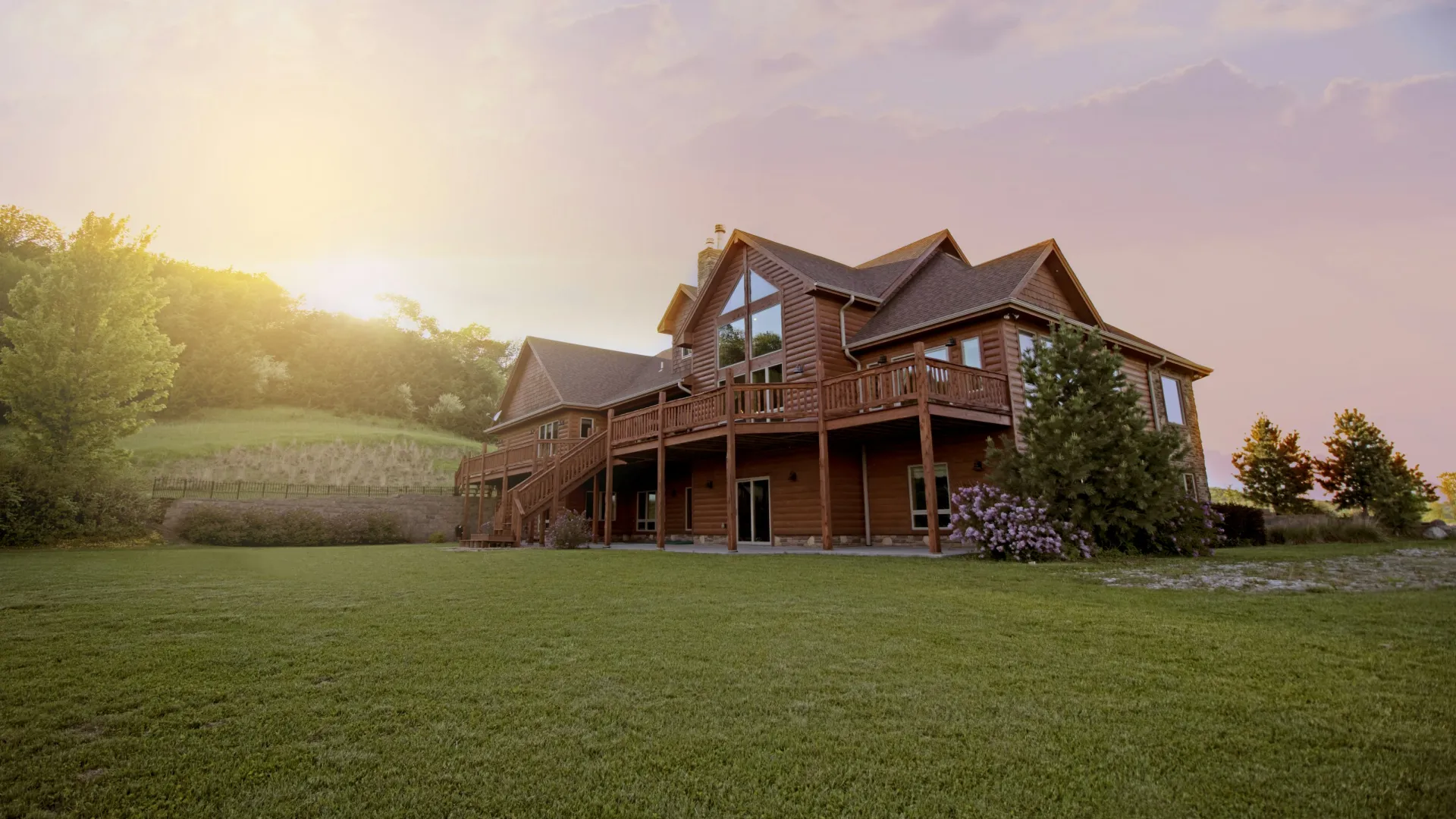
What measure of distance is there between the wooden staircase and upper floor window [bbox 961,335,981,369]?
10375 mm

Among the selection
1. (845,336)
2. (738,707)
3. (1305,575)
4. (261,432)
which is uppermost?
(261,432)

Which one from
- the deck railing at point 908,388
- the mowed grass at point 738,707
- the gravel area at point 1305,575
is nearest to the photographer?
the mowed grass at point 738,707

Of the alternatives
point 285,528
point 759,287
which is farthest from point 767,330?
point 285,528

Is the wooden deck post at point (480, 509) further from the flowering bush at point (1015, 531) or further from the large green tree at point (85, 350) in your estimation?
the flowering bush at point (1015, 531)

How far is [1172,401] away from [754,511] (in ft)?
46.9

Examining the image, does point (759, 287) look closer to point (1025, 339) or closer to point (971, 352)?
point (971, 352)

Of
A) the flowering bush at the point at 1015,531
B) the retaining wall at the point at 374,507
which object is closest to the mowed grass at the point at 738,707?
the flowering bush at the point at 1015,531

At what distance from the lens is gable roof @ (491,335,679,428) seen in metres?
26.5

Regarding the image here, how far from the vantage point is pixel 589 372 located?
29.0 m

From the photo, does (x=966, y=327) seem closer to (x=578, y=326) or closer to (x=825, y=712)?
(x=825, y=712)

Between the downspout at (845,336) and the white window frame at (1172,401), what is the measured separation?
10554mm

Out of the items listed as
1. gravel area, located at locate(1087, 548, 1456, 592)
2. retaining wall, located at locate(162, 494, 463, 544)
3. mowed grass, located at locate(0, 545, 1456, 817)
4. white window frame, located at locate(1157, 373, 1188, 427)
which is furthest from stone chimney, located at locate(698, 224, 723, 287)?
mowed grass, located at locate(0, 545, 1456, 817)

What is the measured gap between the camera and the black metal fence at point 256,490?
80.8 feet

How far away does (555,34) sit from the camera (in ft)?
48.8
